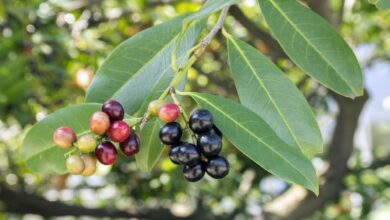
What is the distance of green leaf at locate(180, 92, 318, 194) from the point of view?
87 centimetres

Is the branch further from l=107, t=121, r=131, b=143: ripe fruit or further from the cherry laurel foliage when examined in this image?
l=107, t=121, r=131, b=143: ripe fruit

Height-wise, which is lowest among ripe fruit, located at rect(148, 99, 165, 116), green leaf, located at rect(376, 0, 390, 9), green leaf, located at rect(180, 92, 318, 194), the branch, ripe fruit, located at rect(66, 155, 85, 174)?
green leaf, located at rect(180, 92, 318, 194)

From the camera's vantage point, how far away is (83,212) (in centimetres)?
297

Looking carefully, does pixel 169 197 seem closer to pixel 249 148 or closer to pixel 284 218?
pixel 284 218

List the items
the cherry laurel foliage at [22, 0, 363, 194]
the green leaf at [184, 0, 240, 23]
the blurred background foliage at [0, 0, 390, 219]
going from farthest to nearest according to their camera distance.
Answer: the blurred background foliage at [0, 0, 390, 219]
the cherry laurel foliage at [22, 0, 363, 194]
the green leaf at [184, 0, 240, 23]

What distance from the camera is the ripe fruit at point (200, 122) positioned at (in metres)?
0.90

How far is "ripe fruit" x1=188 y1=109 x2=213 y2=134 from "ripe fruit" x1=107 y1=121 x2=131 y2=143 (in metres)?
0.09

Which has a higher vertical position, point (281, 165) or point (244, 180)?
point (244, 180)

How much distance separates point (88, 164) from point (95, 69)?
4.86 ft

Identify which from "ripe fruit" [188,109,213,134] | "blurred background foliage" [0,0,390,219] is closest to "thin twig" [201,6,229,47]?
"ripe fruit" [188,109,213,134]

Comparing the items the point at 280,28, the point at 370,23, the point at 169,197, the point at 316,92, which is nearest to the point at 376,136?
the point at 370,23

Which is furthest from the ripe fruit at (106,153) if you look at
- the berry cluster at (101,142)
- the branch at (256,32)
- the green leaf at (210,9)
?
the branch at (256,32)

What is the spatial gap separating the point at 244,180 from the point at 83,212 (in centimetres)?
81

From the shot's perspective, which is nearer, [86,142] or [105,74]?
[86,142]
